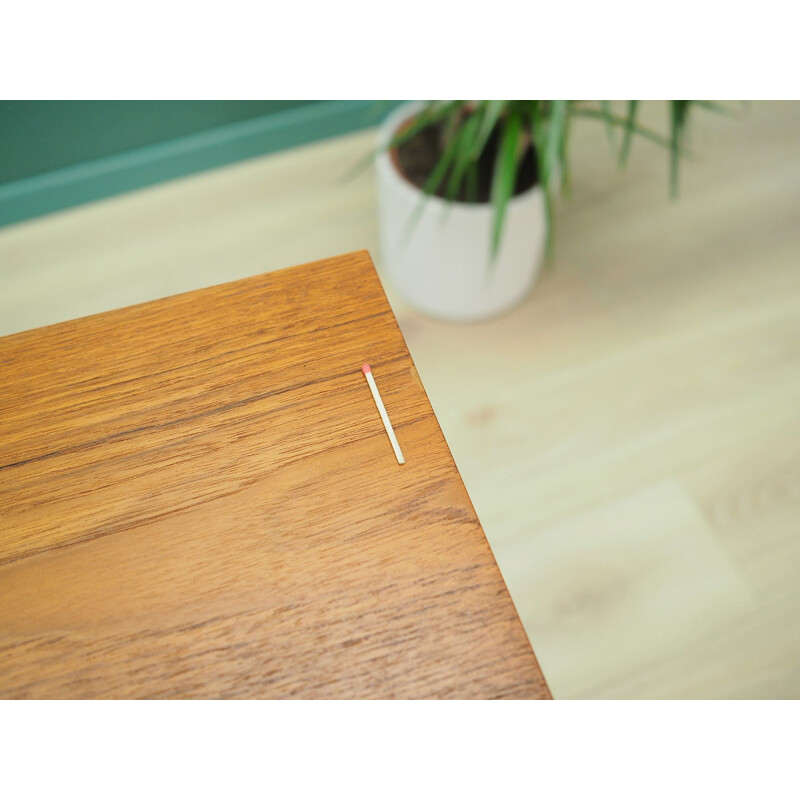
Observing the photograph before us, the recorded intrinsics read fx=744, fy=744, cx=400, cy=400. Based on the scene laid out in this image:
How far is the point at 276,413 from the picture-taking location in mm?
550

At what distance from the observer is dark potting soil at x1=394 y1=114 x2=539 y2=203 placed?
121 centimetres

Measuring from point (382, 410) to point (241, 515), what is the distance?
4.9 inches

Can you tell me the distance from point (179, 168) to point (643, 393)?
3.35 ft

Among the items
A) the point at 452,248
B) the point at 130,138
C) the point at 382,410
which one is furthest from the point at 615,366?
the point at 130,138

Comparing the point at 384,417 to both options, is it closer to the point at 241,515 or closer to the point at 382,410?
the point at 382,410

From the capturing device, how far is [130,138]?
4.76ft

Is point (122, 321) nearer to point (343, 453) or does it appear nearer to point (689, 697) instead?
point (343, 453)

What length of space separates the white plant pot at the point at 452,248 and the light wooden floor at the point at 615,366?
0.06 meters

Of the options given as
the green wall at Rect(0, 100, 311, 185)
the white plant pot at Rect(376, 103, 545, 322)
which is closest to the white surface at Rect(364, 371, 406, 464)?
the white plant pot at Rect(376, 103, 545, 322)

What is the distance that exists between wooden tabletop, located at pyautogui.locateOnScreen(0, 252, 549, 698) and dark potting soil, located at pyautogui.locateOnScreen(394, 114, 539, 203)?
676 millimetres

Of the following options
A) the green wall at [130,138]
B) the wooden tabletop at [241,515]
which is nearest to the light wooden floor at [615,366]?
the green wall at [130,138]

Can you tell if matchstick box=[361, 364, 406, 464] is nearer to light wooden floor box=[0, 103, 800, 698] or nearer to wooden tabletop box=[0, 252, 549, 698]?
wooden tabletop box=[0, 252, 549, 698]

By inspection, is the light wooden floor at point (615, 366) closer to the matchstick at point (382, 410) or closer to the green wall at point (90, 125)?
the green wall at point (90, 125)
